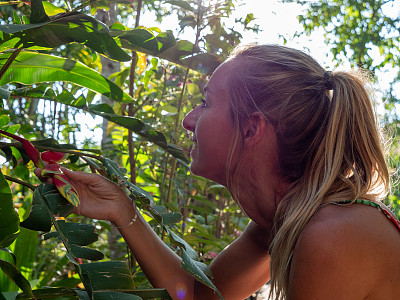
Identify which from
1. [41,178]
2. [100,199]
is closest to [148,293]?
[41,178]

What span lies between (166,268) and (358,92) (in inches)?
31.9

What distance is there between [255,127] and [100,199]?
1.67 feet

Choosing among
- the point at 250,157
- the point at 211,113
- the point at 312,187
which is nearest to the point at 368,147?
the point at 312,187

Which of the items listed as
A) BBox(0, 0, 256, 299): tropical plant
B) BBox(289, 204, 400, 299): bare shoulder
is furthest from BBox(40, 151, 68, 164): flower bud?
BBox(289, 204, 400, 299): bare shoulder

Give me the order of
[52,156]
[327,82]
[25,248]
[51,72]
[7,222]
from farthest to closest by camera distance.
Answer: [25,248]
[327,82]
[51,72]
[52,156]
[7,222]

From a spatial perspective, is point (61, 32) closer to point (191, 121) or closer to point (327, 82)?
point (191, 121)

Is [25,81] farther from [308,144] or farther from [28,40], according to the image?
[308,144]

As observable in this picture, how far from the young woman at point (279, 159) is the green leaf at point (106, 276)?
390 millimetres

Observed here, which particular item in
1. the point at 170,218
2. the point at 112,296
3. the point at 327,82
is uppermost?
the point at 327,82

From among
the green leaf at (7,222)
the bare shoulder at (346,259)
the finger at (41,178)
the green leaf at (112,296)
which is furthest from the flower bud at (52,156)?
the bare shoulder at (346,259)

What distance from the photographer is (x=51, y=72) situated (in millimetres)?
1419

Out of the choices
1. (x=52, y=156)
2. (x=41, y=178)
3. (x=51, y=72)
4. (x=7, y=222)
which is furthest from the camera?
(x=51, y=72)

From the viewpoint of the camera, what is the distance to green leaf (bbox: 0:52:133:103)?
4.51 ft

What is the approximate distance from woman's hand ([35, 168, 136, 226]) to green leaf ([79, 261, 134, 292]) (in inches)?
15.1
